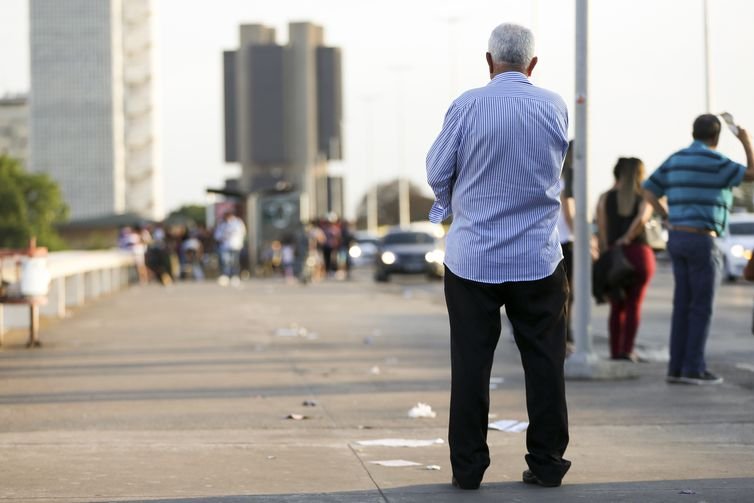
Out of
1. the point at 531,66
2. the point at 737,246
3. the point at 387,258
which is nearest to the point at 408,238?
the point at 387,258

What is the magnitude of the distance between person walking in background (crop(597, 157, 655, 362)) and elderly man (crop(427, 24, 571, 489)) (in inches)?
→ 245

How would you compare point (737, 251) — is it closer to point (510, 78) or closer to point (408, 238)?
point (408, 238)

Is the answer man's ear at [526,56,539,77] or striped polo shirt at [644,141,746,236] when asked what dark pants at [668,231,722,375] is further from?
man's ear at [526,56,539,77]

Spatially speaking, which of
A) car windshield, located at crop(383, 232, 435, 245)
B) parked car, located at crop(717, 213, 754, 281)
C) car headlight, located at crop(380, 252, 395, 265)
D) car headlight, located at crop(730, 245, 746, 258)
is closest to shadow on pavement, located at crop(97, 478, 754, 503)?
parked car, located at crop(717, 213, 754, 281)

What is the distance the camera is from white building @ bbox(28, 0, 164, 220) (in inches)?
6555

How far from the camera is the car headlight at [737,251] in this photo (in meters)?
36.2

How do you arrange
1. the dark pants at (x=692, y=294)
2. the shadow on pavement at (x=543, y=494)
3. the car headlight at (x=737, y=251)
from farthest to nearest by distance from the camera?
the car headlight at (x=737, y=251) → the dark pants at (x=692, y=294) → the shadow on pavement at (x=543, y=494)

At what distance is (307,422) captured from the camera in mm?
9297

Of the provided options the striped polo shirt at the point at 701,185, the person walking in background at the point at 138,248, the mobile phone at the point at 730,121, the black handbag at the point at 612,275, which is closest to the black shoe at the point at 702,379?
the striped polo shirt at the point at 701,185

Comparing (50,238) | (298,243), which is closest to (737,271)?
(298,243)

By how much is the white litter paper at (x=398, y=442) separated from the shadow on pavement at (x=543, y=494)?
146cm

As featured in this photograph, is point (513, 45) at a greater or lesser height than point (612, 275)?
greater

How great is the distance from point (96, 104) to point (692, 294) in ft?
521

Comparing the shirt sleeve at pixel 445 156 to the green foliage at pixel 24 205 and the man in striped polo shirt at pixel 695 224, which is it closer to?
the man in striped polo shirt at pixel 695 224
